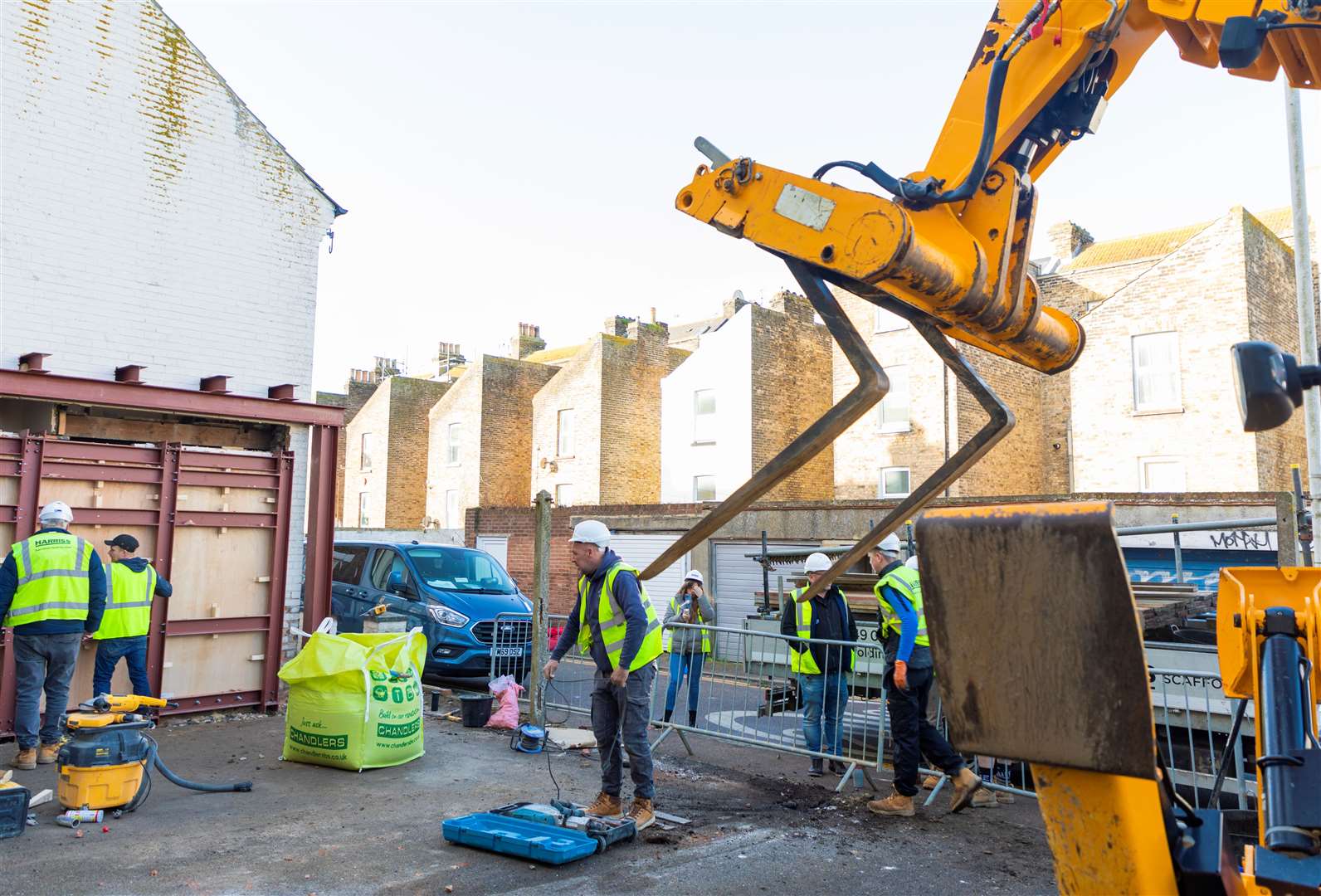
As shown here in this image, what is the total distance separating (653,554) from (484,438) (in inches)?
575

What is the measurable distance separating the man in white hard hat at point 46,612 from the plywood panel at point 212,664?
1768 millimetres

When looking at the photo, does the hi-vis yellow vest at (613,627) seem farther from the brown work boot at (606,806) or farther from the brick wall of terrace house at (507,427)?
the brick wall of terrace house at (507,427)

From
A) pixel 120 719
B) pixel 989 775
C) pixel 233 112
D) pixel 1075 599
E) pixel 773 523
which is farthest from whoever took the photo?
pixel 773 523

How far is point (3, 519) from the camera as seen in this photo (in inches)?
334

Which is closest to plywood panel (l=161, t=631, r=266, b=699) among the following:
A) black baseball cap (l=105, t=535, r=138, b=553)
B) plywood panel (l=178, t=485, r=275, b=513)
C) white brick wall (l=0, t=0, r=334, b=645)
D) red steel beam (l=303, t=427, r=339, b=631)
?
red steel beam (l=303, t=427, r=339, b=631)

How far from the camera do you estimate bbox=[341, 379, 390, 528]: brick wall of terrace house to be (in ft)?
125

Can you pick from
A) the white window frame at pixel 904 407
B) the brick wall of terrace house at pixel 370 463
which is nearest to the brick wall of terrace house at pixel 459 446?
the brick wall of terrace house at pixel 370 463

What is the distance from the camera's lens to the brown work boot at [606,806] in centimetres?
646

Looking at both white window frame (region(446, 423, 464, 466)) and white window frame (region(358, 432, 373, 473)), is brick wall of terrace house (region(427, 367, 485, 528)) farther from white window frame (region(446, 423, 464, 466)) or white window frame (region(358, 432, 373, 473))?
white window frame (region(358, 432, 373, 473))

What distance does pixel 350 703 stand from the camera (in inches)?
299

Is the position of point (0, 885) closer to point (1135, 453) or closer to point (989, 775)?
point (989, 775)

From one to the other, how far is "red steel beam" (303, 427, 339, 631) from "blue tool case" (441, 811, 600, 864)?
5063 millimetres

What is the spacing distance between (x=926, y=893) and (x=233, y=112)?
1055 cm

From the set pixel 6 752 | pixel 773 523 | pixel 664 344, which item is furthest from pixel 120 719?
pixel 664 344
